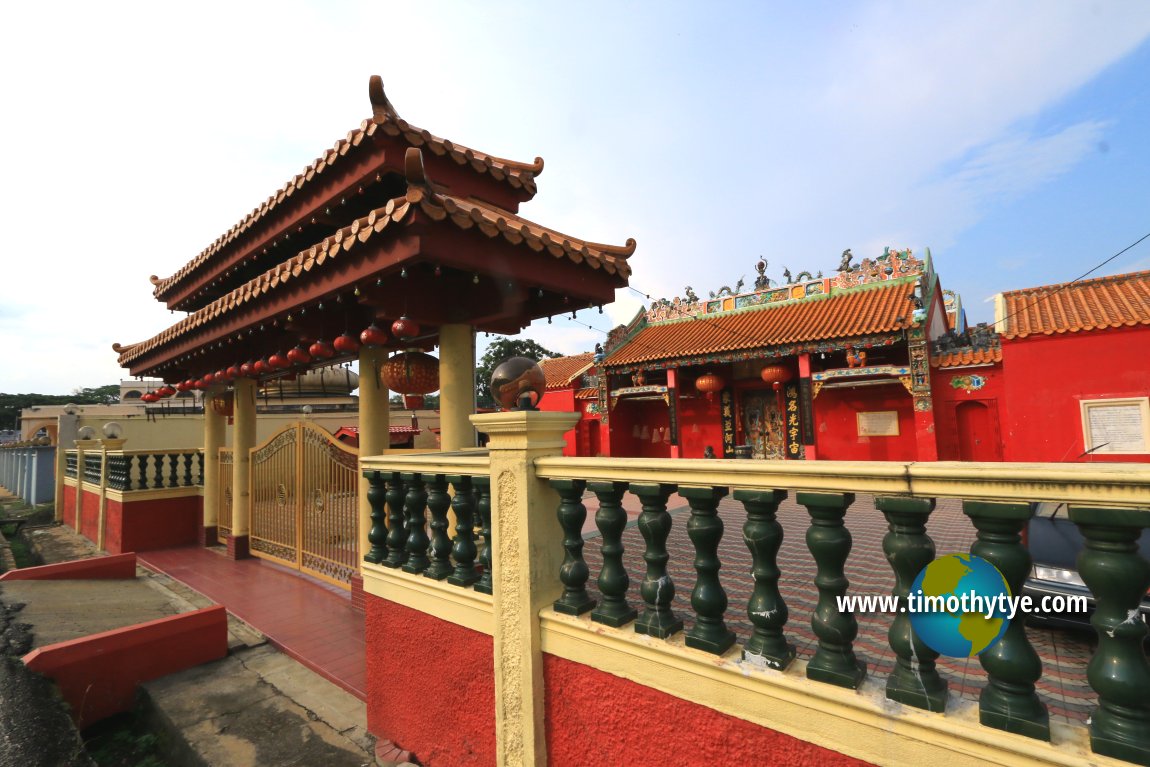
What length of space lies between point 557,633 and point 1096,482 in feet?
5.67

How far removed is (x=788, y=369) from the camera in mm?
12133

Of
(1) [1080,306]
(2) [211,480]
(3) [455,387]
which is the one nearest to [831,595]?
(3) [455,387]

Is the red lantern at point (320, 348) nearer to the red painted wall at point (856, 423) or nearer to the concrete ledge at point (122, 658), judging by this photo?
the concrete ledge at point (122, 658)

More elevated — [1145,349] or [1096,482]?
[1145,349]

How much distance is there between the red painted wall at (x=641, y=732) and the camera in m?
1.52

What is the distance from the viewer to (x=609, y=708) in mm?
1896

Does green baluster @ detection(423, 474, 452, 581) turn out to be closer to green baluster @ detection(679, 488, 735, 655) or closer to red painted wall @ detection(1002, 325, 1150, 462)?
green baluster @ detection(679, 488, 735, 655)

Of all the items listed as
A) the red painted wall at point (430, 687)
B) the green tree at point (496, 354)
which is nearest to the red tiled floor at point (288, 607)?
the red painted wall at point (430, 687)

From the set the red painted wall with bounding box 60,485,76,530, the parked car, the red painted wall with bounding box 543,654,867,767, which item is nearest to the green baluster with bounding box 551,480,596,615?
the red painted wall with bounding box 543,654,867,767

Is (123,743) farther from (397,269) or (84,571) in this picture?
(397,269)

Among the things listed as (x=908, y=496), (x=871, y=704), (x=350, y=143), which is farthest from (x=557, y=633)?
→ (x=350, y=143)

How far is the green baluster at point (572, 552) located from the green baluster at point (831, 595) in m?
0.89

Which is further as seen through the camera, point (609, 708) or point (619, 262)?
point (619, 262)

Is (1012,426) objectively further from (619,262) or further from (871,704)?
(871,704)
